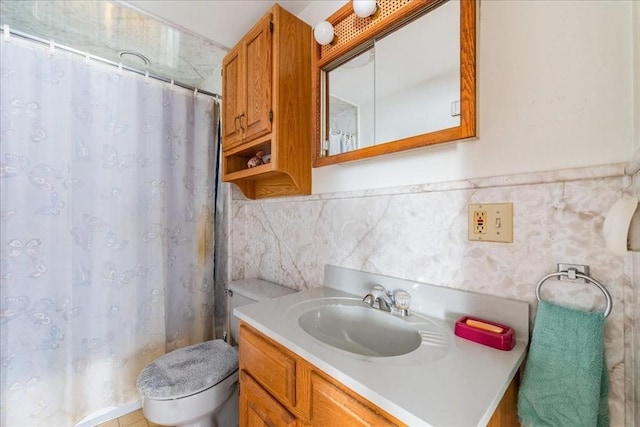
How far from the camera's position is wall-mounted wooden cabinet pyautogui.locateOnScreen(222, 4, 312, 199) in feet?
3.84

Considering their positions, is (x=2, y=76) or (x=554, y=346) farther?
(x=2, y=76)

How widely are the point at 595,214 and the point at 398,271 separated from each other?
0.54 meters

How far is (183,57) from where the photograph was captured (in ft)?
5.64

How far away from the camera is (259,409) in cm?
82

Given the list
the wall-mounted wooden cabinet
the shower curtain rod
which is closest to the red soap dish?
the wall-mounted wooden cabinet

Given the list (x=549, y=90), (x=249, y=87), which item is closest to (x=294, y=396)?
(x=549, y=90)

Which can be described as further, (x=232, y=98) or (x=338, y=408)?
(x=232, y=98)

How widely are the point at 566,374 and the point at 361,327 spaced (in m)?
0.55

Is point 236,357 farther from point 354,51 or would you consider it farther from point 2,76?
point 2,76

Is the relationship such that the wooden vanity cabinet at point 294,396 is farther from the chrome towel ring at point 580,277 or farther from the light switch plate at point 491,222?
the light switch plate at point 491,222

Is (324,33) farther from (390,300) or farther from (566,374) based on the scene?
(566,374)

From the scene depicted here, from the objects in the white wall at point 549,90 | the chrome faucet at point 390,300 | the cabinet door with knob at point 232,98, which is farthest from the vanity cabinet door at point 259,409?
the cabinet door with knob at point 232,98

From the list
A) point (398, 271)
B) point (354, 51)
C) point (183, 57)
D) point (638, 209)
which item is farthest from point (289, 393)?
point (183, 57)

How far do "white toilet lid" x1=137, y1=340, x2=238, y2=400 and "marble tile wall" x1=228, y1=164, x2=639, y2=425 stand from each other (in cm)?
52
